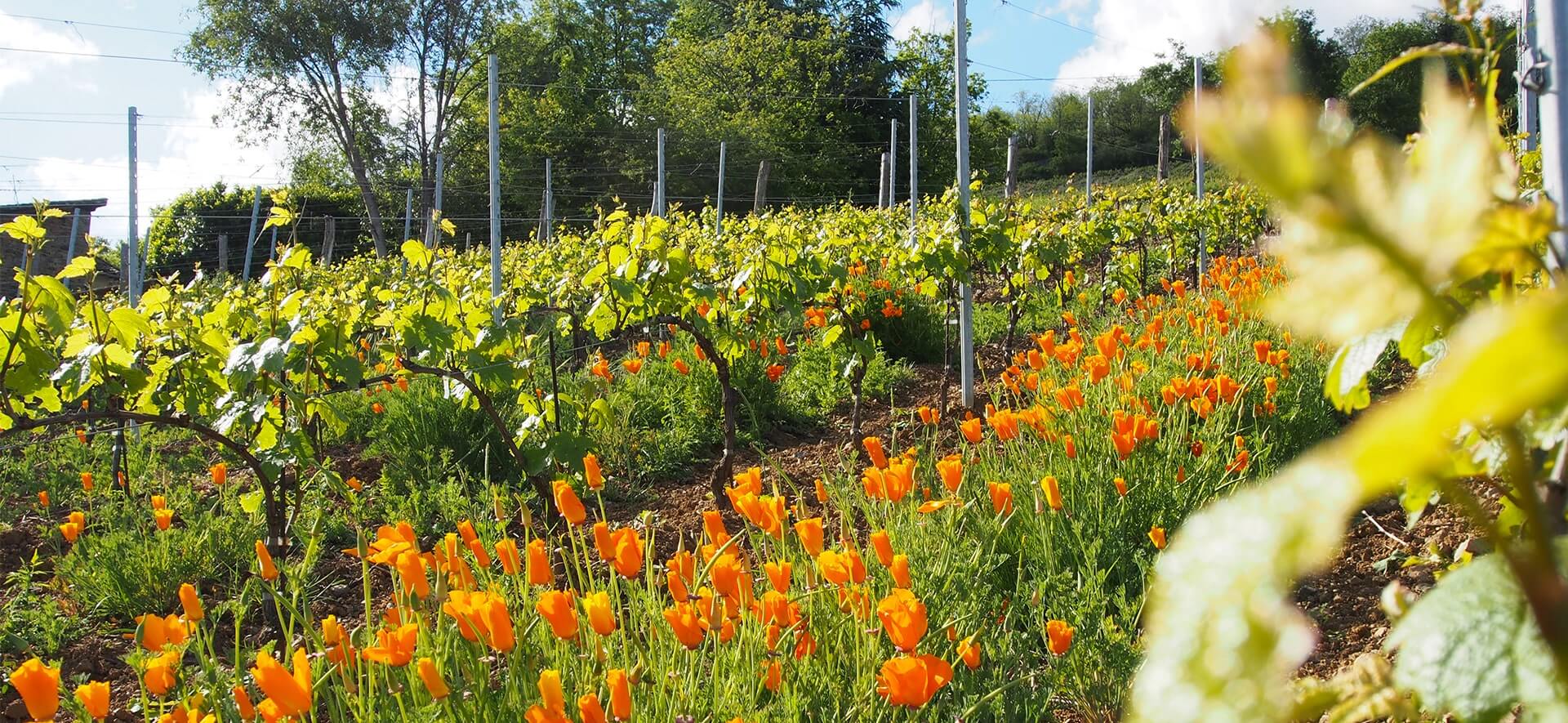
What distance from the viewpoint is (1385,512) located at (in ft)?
10.8

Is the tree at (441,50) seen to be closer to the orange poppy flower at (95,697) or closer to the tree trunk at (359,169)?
the tree trunk at (359,169)

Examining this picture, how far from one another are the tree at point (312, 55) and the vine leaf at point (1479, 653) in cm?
2503

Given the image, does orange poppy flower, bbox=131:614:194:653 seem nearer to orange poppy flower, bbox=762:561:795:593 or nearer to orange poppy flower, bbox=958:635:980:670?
orange poppy flower, bbox=762:561:795:593

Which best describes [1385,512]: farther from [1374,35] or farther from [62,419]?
[1374,35]

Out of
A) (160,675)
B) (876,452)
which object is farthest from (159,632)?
(876,452)

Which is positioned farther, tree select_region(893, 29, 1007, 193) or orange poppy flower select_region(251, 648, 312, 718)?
tree select_region(893, 29, 1007, 193)

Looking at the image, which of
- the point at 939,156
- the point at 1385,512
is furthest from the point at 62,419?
the point at 939,156

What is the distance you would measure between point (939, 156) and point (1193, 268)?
19.8 metres

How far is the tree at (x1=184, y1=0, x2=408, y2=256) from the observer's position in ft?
79.4

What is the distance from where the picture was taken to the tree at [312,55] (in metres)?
24.2

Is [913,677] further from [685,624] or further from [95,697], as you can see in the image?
[95,697]

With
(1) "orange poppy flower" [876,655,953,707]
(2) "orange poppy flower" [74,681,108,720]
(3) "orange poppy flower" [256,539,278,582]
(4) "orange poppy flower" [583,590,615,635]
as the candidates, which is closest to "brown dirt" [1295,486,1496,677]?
(1) "orange poppy flower" [876,655,953,707]

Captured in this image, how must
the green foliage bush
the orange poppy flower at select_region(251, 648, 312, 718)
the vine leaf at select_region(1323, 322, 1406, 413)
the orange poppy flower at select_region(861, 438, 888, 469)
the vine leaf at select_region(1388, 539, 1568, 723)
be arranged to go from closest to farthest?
1. the vine leaf at select_region(1388, 539, 1568, 723)
2. the vine leaf at select_region(1323, 322, 1406, 413)
3. the orange poppy flower at select_region(251, 648, 312, 718)
4. the orange poppy flower at select_region(861, 438, 888, 469)
5. the green foliage bush

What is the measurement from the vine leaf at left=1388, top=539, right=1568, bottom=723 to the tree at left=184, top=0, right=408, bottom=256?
2503 cm
